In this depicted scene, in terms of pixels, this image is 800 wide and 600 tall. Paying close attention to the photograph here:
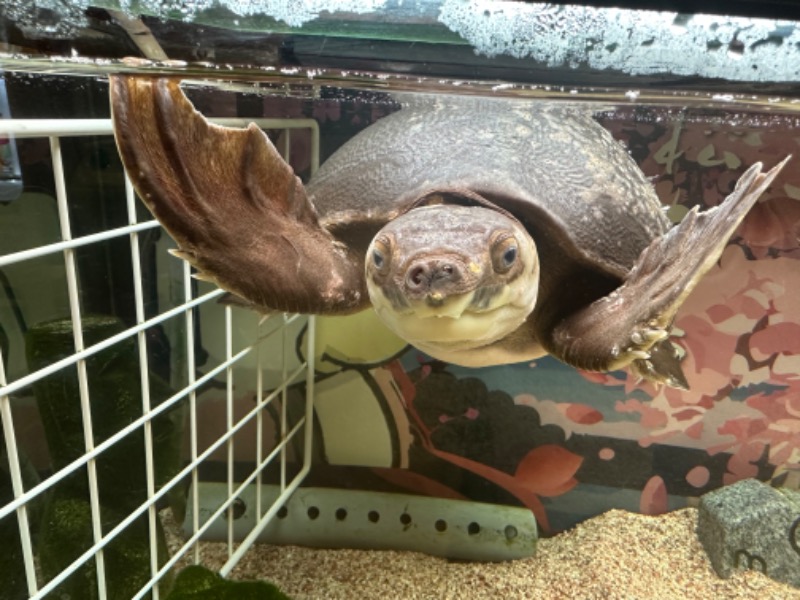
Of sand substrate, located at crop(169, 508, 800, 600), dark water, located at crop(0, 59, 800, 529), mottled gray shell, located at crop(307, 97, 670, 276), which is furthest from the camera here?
sand substrate, located at crop(169, 508, 800, 600)

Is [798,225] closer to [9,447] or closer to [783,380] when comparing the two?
[783,380]

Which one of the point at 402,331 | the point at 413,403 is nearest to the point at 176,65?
the point at 402,331

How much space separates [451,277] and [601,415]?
3.36 ft

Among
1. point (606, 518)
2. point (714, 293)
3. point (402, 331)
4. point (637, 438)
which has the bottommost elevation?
point (606, 518)

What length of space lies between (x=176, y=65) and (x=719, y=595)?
4.90ft

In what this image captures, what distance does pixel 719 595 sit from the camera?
137 cm

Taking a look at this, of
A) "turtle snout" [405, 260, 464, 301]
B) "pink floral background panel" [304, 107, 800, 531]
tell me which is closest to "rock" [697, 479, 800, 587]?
"pink floral background panel" [304, 107, 800, 531]

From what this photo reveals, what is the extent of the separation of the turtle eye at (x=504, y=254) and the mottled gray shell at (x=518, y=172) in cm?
14

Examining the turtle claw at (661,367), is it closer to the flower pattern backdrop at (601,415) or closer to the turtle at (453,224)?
the turtle at (453,224)

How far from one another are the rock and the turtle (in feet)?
2.18

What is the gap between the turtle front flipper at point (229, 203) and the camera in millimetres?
666

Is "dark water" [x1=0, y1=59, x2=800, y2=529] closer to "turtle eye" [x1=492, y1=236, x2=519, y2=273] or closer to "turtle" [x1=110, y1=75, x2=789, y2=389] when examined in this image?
"turtle" [x1=110, y1=75, x2=789, y2=389]

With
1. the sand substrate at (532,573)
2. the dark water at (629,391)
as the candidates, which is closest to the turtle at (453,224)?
the dark water at (629,391)

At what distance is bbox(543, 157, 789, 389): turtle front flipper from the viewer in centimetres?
67
